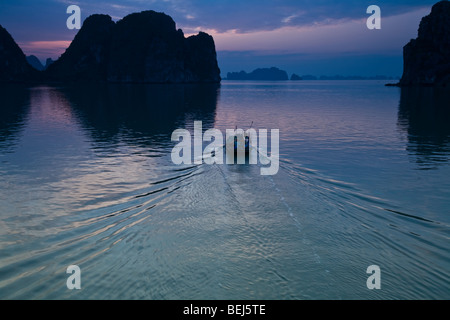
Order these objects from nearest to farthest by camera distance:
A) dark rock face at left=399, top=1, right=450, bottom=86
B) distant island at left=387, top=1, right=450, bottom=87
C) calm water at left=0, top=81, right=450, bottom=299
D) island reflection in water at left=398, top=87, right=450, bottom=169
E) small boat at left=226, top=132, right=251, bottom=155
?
calm water at left=0, top=81, right=450, bottom=299
small boat at left=226, top=132, right=251, bottom=155
island reflection in water at left=398, top=87, right=450, bottom=169
distant island at left=387, top=1, right=450, bottom=87
dark rock face at left=399, top=1, right=450, bottom=86

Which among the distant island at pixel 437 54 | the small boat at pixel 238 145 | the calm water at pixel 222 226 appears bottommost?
the calm water at pixel 222 226

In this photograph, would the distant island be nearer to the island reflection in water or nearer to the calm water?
the island reflection in water

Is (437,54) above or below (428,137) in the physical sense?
above

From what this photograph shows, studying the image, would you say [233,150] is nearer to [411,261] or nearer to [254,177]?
[254,177]

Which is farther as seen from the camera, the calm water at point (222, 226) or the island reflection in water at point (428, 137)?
the island reflection in water at point (428, 137)

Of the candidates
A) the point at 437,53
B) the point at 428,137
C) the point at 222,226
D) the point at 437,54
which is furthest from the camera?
the point at 437,53

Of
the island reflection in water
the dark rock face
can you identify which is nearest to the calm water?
the island reflection in water

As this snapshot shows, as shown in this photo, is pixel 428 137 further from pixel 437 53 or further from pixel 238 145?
pixel 437 53

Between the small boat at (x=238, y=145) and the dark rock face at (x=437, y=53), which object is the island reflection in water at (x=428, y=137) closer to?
the small boat at (x=238, y=145)

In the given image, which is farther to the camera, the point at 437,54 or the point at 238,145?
the point at 437,54

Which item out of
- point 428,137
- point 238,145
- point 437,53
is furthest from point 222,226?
point 437,53

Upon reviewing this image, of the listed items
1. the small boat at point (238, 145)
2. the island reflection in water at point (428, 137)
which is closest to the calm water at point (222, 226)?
the island reflection in water at point (428, 137)

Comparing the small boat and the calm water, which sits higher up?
the small boat
